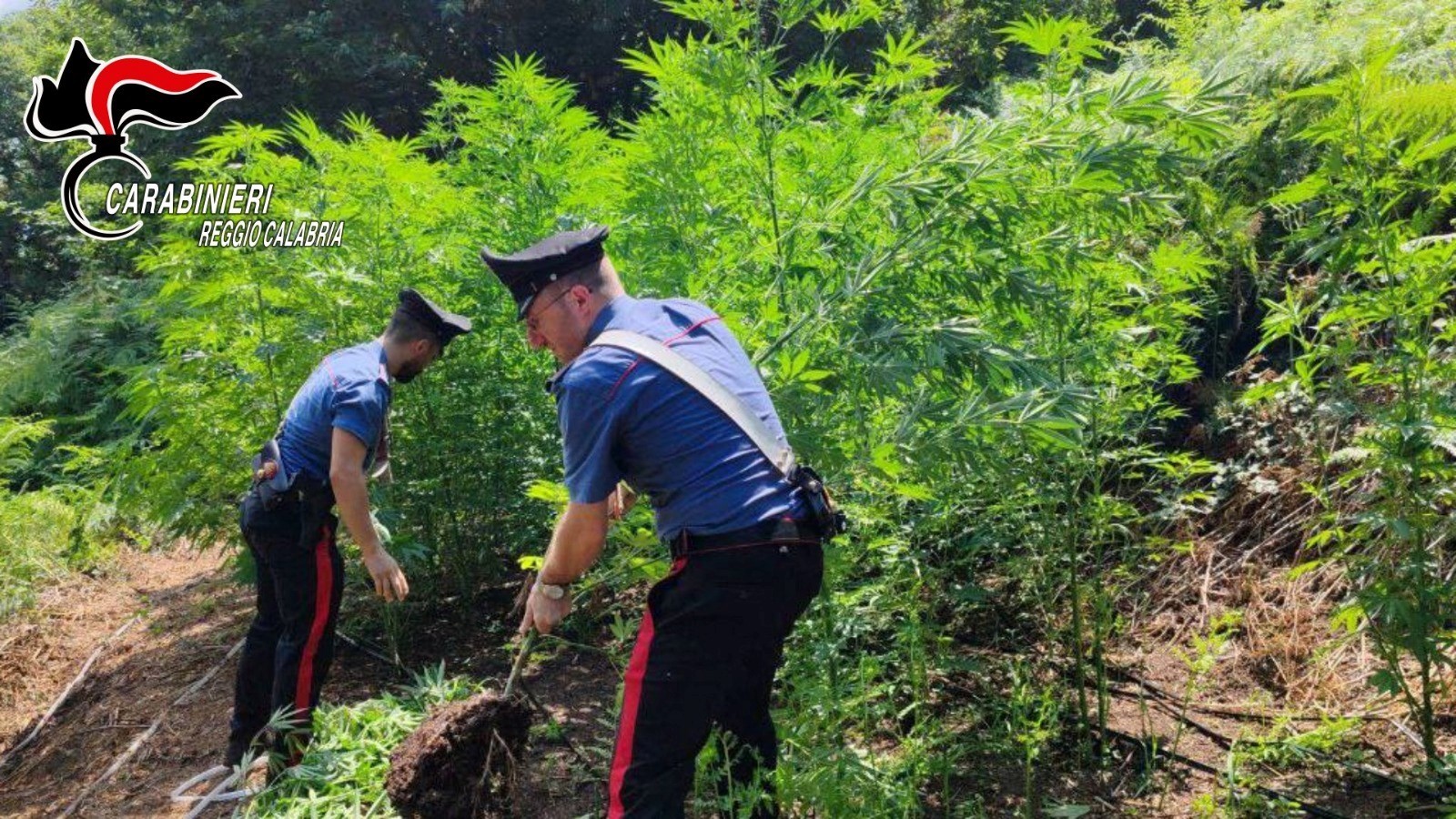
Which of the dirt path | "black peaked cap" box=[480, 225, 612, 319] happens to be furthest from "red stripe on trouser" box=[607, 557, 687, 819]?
the dirt path

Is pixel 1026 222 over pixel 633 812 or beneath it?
over

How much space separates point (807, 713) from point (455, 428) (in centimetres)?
261

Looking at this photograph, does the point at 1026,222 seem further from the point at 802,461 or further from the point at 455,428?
the point at 455,428

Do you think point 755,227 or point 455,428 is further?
point 455,428

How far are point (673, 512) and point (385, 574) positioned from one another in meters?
1.66

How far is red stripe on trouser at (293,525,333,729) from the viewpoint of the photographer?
412 cm

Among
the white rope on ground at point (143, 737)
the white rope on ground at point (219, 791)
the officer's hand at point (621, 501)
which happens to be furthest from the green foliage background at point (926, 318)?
the white rope on ground at point (219, 791)

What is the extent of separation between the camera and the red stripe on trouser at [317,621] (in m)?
4.12

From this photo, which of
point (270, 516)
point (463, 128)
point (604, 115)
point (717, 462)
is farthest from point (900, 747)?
point (604, 115)

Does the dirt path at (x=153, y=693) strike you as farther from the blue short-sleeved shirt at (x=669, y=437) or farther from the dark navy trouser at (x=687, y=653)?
the blue short-sleeved shirt at (x=669, y=437)

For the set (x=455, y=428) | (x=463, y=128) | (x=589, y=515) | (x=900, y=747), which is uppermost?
(x=463, y=128)

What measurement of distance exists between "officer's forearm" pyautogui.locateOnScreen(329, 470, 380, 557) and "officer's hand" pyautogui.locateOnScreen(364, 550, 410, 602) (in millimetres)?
111

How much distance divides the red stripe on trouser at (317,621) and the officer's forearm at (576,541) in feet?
5.22

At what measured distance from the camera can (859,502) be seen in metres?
4.03
